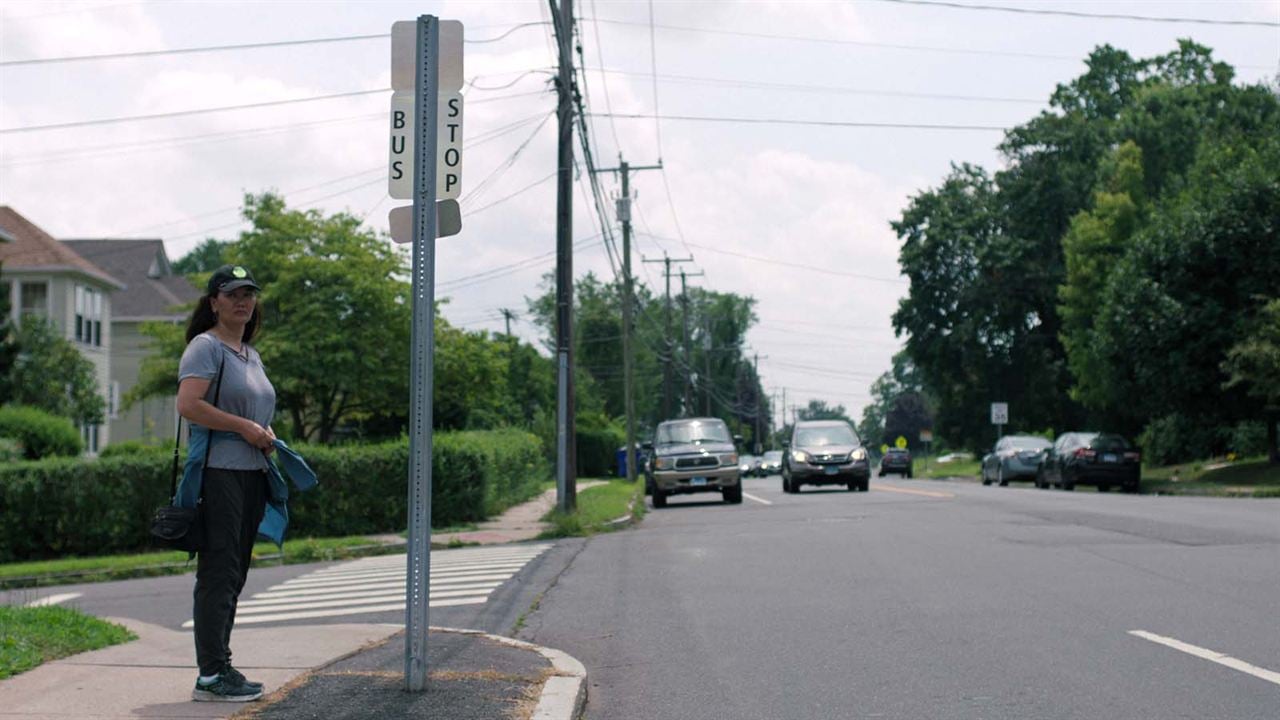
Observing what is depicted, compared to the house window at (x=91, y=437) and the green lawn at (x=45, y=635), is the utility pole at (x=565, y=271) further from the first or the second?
the house window at (x=91, y=437)

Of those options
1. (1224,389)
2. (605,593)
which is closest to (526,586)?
(605,593)

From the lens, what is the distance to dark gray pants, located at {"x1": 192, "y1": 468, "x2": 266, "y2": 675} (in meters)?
6.52

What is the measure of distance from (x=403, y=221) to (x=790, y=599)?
215 inches

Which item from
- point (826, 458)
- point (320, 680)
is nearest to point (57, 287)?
point (826, 458)

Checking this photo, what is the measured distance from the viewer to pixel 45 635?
8.38 metres

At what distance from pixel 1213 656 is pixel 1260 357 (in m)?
25.6

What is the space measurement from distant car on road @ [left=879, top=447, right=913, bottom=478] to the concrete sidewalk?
188 ft

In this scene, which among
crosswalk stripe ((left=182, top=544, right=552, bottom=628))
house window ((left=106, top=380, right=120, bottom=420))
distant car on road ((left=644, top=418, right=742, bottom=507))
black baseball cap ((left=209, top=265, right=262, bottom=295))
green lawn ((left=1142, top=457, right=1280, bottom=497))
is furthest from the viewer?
house window ((left=106, top=380, right=120, bottom=420))

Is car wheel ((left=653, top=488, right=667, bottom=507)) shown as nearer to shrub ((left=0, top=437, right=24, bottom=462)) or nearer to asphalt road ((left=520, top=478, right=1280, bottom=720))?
asphalt road ((left=520, top=478, right=1280, bottom=720))

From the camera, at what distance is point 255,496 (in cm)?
675

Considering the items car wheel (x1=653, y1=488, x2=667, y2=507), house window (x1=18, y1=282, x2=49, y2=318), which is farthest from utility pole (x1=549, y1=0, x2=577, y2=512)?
house window (x1=18, y1=282, x2=49, y2=318)

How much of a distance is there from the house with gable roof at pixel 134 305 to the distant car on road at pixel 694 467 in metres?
28.4

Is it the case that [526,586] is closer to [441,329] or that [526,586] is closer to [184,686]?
[184,686]

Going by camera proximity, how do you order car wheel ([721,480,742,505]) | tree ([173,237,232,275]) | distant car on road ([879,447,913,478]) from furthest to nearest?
tree ([173,237,232,275]), distant car on road ([879,447,913,478]), car wheel ([721,480,742,505])
